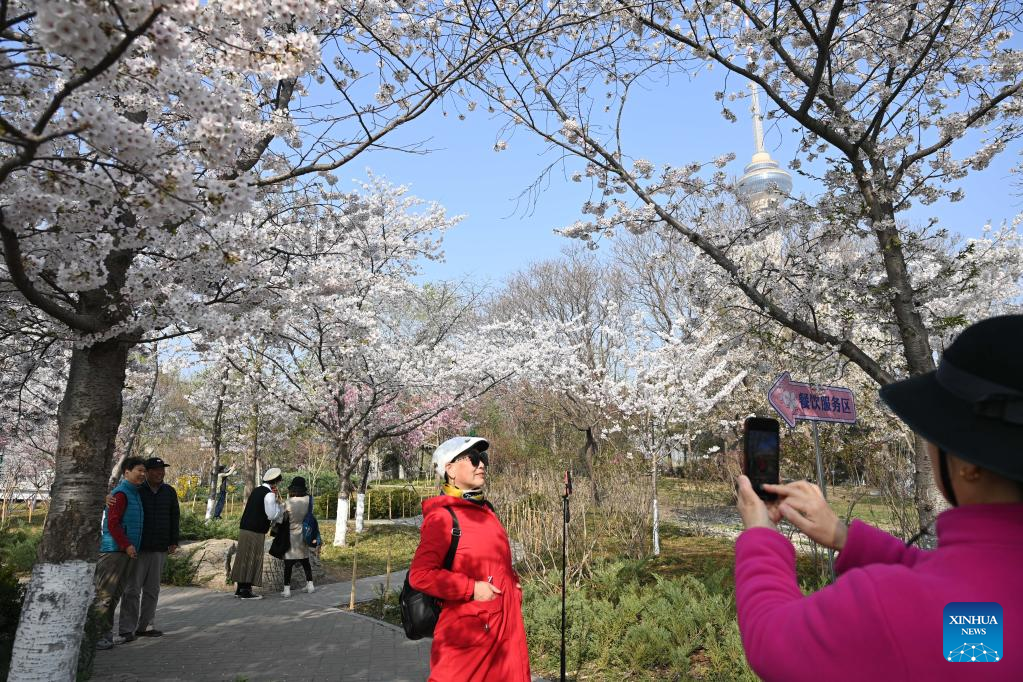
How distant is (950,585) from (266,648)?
7211 mm

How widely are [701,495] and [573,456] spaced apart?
14.6 ft

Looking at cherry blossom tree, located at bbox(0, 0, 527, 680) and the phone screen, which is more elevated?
cherry blossom tree, located at bbox(0, 0, 527, 680)

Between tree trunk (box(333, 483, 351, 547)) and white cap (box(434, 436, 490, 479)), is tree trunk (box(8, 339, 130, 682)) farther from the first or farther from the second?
tree trunk (box(333, 483, 351, 547))

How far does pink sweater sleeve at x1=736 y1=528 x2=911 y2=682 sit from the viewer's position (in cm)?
96

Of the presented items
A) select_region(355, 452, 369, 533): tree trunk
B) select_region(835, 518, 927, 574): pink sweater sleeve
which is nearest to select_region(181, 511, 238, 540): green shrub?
select_region(355, 452, 369, 533): tree trunk

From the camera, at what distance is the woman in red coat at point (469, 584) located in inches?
→ 125

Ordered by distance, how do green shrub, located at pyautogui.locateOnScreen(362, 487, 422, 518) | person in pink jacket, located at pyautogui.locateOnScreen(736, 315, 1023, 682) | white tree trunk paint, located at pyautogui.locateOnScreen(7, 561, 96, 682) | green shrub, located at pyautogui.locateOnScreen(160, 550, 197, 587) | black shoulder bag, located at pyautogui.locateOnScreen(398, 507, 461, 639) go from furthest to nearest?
1. green shrub, located at pyautogui.locateOnScreen(362, 487, 422, 518)
2. green shrub, located at pyautogui.locateOnScreen(160, 550, 197, 587)
3. white tree trunk paint, located at pyautogui.locateOnScreen(7, 561, 96, 682)
4. black shoulder bag, located at pyautogui.locateOnScreen(398, 507, 461, 639)
5. person in pink jacket, located at pyautogui.locateOnScreen(736, 315, 1023, 682)

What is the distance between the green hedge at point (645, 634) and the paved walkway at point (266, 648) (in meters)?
1.28

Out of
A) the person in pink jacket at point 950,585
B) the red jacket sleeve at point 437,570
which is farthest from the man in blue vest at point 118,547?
the person in pink jacket at point 950,585

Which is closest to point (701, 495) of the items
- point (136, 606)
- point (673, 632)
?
point (673, 632)

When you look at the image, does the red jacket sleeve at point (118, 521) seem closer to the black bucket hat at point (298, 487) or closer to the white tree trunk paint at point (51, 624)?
the white tree trunk paint at point (51, 624)

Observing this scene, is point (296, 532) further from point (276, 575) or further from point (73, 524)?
point (73, 524)

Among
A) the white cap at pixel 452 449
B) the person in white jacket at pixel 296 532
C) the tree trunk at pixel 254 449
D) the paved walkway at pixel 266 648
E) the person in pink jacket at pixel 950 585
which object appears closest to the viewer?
the person in pink jacket at pixel 950 585

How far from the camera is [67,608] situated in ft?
14.0
